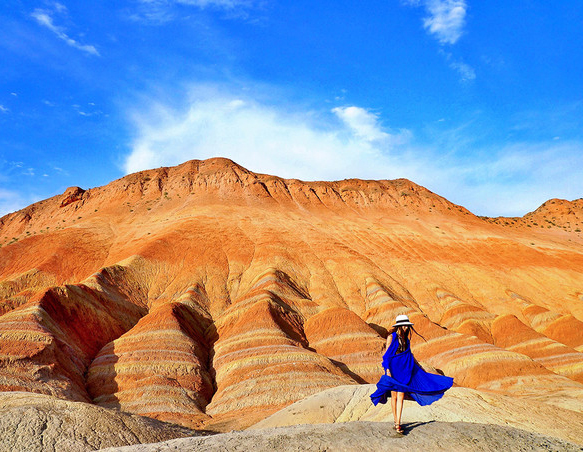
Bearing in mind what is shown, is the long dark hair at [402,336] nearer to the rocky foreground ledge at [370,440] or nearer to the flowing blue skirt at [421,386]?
the flowing blue skirt at [421,386]

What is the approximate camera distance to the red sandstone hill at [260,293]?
2905 centimetres

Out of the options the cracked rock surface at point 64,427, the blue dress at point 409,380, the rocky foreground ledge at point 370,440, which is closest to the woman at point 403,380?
the blue dress at point 409,380

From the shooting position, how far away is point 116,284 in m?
43.8

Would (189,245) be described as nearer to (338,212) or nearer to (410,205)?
(338,212)

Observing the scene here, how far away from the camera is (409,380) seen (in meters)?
7.85

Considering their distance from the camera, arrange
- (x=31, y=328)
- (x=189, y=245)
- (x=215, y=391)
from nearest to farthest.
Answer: (x=31, y=328) < (x=215, y=391) < (x=189, y=245)

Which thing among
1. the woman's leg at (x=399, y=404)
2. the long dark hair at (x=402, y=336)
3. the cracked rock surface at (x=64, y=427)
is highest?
the long dark hair at (x=402, y=336)

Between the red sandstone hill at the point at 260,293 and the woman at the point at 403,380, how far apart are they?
16662 millimetres

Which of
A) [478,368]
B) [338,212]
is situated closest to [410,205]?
[338,212]

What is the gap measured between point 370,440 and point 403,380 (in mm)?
1205

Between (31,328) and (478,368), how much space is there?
33.0 m

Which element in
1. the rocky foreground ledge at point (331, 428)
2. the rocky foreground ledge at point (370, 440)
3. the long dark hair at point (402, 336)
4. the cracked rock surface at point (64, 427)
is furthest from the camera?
the cracked rock surface at point (64, 427)

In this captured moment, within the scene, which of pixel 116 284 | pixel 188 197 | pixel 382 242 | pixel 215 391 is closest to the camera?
pixel 215 391

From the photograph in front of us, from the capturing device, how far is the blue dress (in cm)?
785
